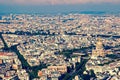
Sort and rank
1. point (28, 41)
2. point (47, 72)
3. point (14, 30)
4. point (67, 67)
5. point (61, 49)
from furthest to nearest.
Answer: point (14, 30) → point (28, 41) → point (61, 49) → point (67, 67) → point (47, 72)

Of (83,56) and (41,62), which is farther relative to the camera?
(83,56)

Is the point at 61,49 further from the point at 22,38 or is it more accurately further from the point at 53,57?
the point at 22,38

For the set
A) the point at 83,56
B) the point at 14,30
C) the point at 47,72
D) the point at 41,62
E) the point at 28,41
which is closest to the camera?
the point at 47,72

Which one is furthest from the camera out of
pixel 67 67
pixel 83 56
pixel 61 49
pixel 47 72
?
pixel 61 49

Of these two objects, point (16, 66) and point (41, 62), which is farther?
point (41, 62)

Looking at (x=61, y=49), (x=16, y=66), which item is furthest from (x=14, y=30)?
(x=16, y=66)

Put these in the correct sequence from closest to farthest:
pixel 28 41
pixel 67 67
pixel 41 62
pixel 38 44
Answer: pixel 67 67 < pixel 41 62 < pixel 38 44 < pixel 28 41

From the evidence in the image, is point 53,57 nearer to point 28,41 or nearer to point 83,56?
point 83,56

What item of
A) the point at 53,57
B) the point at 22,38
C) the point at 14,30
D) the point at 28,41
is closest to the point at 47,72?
the point at 53,57
